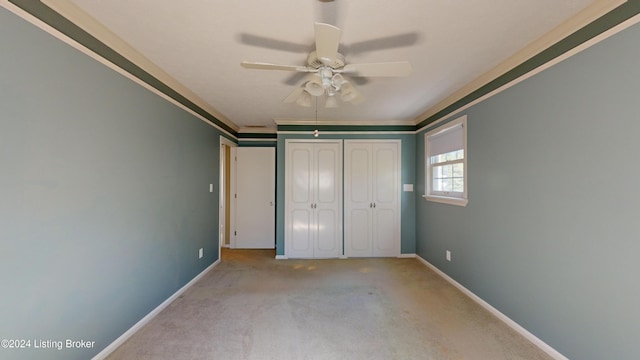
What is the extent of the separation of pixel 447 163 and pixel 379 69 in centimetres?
229

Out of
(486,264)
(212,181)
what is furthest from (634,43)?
(212,181)

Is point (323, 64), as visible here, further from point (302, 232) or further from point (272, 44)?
point (302, 232)

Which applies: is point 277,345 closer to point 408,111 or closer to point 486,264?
point 486,264

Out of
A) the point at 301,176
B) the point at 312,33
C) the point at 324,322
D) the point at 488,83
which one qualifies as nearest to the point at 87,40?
the point at 312,33

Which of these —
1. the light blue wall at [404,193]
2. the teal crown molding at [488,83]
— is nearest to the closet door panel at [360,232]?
the light blue wall at [404,193]

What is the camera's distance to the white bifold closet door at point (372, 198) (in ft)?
14.8

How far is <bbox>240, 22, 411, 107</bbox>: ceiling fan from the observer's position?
1521 mm

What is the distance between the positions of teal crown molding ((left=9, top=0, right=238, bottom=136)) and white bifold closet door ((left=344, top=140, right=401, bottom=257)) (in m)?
2.84

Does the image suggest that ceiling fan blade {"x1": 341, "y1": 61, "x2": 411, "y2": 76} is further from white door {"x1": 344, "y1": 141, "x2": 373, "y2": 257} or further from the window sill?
white door {"x1": 344, "y1": 141, "x2": 373, "y2": 257}

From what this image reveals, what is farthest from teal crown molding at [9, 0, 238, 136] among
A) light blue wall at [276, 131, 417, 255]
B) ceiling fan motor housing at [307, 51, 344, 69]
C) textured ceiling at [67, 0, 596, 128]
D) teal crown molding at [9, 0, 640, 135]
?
light blue wall at [276, 131, 417, 255]

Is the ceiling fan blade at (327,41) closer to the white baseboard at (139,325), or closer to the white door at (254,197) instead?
the white baseboard at (139,325)

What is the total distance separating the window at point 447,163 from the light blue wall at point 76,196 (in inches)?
133

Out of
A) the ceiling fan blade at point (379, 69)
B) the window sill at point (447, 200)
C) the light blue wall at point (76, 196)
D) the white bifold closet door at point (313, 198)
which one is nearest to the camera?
the light blue wall at point (76, 196)

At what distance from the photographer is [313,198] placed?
451 centimetres
